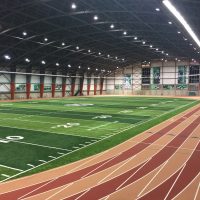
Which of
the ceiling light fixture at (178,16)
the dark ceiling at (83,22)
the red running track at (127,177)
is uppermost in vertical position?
the dark ceiling at (83,22)

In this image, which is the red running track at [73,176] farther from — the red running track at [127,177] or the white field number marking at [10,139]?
the white field number marking at [10,139]

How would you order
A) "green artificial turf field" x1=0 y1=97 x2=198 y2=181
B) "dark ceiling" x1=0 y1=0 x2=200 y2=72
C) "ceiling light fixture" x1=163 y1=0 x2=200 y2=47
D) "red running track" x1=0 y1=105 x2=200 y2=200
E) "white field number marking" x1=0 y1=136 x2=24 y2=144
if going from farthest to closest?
"dark ceiling" x1=0 y1=0 x2=200 y2=72 < "ceiling light fixture" x1=163 y1=0 x2=200 y2=47 < "white field number marking" x1=0 y1=136 x2=24 y2=144 < "green artificial turf field" x1=0 y1=97 x2=198 y2=181 < "red running track" x1=0 y1=105 x2=200 y2=200

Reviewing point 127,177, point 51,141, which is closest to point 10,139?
point 51,141

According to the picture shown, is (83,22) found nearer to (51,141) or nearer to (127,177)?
(51,141)

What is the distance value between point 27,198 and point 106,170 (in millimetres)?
3485

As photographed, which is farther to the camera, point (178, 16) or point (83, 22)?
point (83, 22)

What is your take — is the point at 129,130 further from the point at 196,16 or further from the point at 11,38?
the point at 11,38

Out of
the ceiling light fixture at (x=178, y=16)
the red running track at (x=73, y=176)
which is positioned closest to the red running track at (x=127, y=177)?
the red running track at (x=73, y=176)

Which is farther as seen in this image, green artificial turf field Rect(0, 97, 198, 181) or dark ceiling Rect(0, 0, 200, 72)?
dark ceiling Rect(0, 0, 200, 72)

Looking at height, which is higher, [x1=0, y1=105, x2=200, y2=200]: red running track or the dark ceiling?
the dark ceiling

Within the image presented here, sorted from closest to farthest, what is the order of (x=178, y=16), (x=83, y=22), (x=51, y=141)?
(x=51, y=141) → (x=178, y=16) → (x=83, y=22)

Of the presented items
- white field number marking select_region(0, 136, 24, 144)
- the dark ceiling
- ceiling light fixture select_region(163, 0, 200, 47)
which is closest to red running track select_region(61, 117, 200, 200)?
white field number marking select_region(0, 136, 24, 144)

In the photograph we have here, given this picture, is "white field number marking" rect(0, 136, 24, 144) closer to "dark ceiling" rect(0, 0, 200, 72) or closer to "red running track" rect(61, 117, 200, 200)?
"red running track" rect(61, 117, 200, 200)

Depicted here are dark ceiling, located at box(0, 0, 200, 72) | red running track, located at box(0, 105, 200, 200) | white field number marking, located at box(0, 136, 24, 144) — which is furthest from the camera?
dark ceiling, located at box(0, 0, 200, 72)
